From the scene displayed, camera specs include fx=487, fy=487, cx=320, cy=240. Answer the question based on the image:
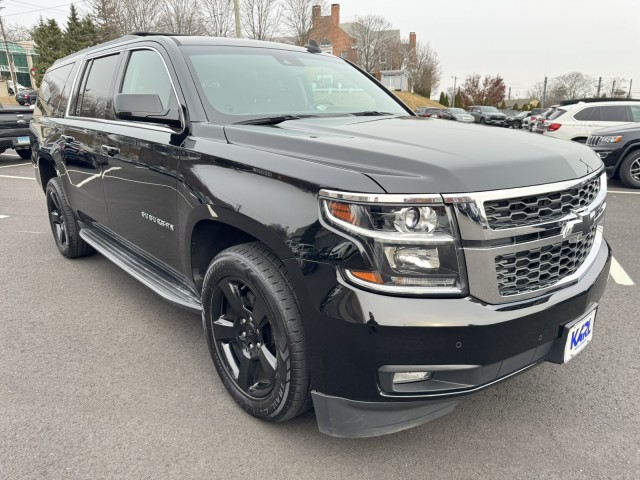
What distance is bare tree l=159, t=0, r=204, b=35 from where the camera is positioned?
34.2 meters

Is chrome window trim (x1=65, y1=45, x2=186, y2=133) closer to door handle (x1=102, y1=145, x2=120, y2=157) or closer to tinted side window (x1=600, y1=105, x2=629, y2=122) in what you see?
door handle (x1=102, y1=145, x2=120, y2=157)

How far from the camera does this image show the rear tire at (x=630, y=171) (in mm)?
8961

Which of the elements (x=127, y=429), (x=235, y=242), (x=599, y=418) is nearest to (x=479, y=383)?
(x=599, y=418)

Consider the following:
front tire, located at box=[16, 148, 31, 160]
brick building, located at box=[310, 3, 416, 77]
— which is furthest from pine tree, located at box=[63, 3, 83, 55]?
front tire, located at box=[16, 148, 31, 160]

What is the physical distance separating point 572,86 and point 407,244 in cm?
9128

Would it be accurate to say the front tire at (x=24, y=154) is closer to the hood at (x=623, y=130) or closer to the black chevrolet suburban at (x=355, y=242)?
the black chevrolet suburban at (x=355, y=242)

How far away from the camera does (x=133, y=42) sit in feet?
11.0

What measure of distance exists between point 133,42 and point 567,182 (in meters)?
2.89

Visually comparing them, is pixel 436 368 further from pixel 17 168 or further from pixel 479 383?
pixel 17 168

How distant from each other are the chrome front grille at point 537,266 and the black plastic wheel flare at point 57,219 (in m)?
4.27

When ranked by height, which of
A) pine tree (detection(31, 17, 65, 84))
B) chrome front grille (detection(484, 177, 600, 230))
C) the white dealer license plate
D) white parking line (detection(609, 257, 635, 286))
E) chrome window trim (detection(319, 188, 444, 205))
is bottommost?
white parking line (detection(609, 257, 635, 286))

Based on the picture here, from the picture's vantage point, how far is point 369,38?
2172 inches

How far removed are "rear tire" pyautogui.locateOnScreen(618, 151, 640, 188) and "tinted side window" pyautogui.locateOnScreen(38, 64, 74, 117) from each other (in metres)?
9.14

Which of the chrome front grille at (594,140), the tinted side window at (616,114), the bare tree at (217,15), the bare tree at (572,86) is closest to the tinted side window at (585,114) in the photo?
the tinted side window at (616,114)
